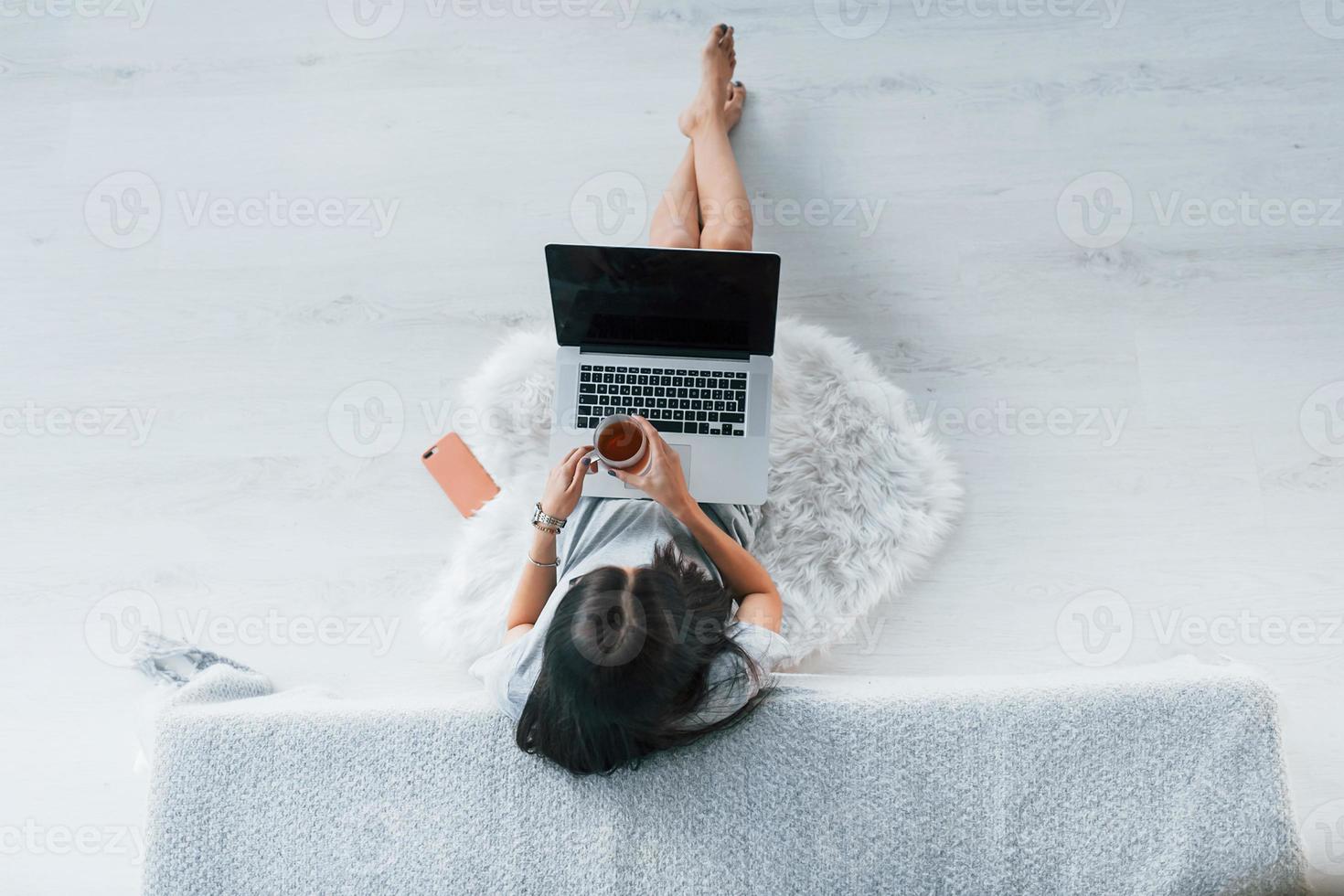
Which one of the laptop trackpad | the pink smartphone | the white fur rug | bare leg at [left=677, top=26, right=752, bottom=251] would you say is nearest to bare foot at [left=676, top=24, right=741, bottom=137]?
bare leg at [left=677, top=26, right=752, bottom=251]

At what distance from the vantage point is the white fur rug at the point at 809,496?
1427 millimetres

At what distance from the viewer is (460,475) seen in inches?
59.4

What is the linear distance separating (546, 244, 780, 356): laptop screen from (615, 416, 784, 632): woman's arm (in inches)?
7.4

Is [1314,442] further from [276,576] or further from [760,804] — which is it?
[276,576]

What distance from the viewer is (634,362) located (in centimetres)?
134

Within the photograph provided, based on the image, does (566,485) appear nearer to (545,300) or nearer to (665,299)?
(665,299)

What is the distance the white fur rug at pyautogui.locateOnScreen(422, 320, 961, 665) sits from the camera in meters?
1.43

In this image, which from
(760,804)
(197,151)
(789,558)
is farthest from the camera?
(197,151)

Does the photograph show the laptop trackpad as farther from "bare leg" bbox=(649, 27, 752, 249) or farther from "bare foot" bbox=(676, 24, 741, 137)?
"bare foot" bbox=(676, 24, 741, 137)

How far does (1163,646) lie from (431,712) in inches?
51.9

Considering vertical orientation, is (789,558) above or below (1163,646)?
above

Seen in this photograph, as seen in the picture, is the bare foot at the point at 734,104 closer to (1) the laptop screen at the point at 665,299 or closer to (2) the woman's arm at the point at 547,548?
(1) the laptop screen at the point at 665,299

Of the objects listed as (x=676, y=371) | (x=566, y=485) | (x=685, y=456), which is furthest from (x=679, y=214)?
(x=566, y=485)

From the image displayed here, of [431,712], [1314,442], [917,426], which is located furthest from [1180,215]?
[431,712]
